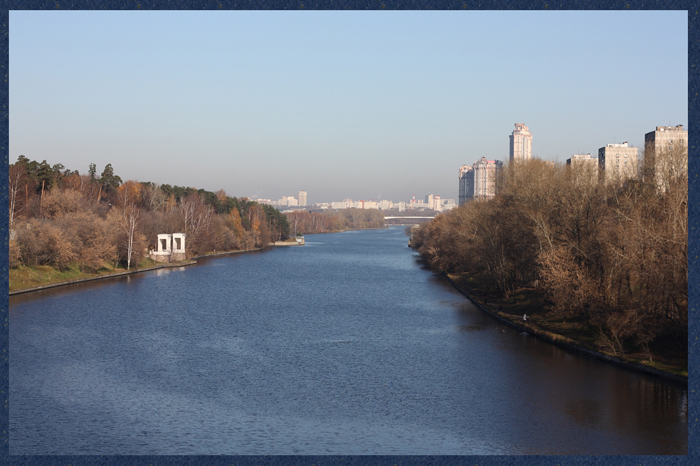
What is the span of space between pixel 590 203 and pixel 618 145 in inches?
1012

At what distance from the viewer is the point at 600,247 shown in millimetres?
17078

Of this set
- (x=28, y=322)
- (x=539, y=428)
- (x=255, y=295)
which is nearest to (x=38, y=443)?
(x=539, y=428)

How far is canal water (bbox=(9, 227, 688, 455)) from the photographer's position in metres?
9.84

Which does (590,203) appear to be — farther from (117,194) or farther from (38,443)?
(117,194)

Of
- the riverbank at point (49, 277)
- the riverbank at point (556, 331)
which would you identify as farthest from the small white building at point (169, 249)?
the riverbank at point (556, 331)

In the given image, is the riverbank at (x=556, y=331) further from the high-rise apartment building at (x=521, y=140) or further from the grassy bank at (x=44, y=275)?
the high-rise apartment building at (x=521, y=140)

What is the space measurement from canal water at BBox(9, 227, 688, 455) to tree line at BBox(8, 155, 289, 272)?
21.7 feet

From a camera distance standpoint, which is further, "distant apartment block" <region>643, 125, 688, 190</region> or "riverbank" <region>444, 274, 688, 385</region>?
"distant apartment block" <region>643, 125, 688, 190</region>

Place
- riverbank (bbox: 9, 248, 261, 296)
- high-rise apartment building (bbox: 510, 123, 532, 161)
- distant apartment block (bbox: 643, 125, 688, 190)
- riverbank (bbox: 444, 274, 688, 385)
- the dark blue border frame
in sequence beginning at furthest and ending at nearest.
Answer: high-rise apartment building (bbox: 510, 123, 532, 161) → riverbank (bbox: 9, 248, 261, 296) → distant apartment block (bbox: 643, 125, 688, 190) → riverbank (bbox: 444, 274, 688, 385) → the dark blue border frame

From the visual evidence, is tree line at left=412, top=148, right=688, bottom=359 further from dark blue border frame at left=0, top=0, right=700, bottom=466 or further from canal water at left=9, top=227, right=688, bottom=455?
dark blue border frame at left=0, top=0, right=700, bottom=466

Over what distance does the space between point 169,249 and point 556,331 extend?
33261mm

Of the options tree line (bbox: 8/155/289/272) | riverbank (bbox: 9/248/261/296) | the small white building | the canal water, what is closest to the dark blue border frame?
the canal water

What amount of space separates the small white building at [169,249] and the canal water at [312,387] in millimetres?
19489

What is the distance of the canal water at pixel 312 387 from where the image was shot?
984 cm
